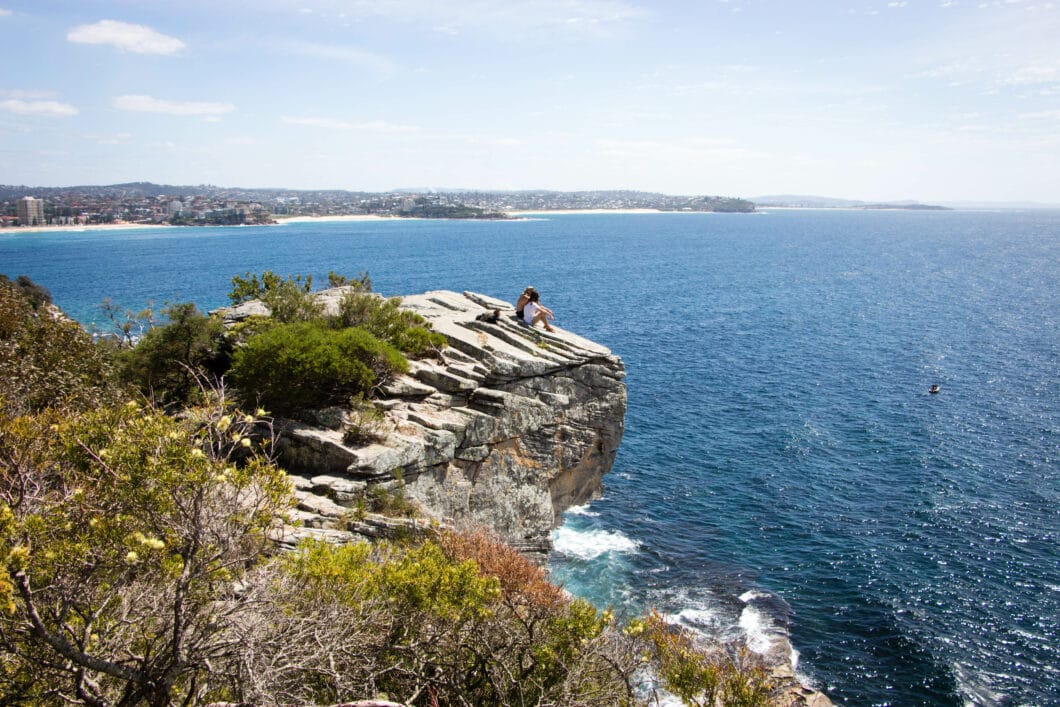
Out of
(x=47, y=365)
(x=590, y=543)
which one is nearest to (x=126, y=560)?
(x=47, y=365)

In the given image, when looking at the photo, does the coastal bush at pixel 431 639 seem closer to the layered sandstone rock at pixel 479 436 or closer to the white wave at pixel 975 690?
the layered sandstone rock at pixel 479 436

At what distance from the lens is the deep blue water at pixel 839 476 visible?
27406 mm

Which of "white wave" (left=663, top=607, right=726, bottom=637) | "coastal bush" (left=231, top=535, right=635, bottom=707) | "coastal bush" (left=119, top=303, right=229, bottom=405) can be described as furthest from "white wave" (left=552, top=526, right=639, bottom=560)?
"coastal bush" (left=231, top=535, right=635, bottom=707)

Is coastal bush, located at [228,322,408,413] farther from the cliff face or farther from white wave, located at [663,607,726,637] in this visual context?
white wave, located at [663,607,726,637]

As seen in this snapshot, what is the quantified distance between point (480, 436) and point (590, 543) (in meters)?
12.3

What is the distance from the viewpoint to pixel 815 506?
122 ft

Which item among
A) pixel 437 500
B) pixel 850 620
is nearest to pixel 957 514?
pixel 850 620

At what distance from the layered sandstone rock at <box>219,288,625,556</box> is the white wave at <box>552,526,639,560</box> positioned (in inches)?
76.1

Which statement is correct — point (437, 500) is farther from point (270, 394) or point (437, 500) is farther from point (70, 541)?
point (70, 541)

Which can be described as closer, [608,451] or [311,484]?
[311,484]

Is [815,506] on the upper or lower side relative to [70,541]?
lower

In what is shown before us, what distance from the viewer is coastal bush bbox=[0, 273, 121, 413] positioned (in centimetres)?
1891

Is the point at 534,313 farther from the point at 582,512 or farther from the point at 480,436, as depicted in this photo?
the point at 582,512

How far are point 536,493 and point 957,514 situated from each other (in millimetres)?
23065
